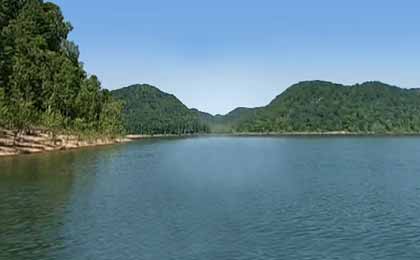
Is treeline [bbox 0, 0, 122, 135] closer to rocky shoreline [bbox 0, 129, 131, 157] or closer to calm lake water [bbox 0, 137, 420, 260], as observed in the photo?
rocky shoreline [bbox 0, 129, 131, 157]

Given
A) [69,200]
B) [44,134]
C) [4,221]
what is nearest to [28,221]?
[4,221]

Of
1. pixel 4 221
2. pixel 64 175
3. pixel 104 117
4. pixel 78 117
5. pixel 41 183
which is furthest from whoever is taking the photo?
pixel 104 117

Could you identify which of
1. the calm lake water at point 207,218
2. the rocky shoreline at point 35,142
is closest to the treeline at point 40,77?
the rocky shoreline at point 35,142

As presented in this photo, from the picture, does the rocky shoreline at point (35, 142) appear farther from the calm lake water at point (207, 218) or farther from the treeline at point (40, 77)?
the calm lake water at point (207, 218)

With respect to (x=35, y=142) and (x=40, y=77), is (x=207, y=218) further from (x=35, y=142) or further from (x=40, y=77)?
(x=35, y=142)

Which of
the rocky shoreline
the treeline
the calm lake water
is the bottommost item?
the calm lake water

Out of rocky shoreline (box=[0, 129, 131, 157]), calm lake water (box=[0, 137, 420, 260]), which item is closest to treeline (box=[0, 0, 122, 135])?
rocky shoreline (box=[0, 129, 131, 157])

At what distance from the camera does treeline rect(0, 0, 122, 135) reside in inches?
4584

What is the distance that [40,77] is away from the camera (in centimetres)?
12544

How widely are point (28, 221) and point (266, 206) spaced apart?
65.0ft

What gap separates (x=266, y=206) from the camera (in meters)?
42.6

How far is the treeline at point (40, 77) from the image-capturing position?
382 feet

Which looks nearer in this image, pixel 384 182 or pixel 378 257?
pixel 378 257

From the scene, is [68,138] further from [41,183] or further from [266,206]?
[266,206]
